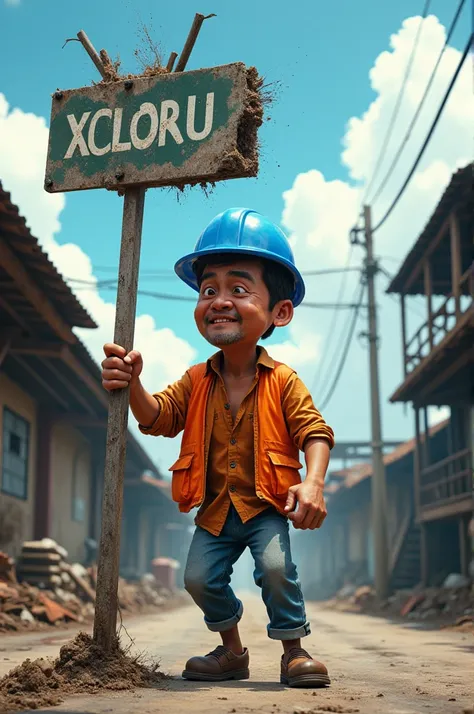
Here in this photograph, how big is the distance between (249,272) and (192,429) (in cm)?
71

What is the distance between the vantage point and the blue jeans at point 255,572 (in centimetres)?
345

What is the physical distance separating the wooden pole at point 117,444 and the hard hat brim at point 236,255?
29cm

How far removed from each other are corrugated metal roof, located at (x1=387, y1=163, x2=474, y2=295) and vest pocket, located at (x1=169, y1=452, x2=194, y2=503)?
843cm

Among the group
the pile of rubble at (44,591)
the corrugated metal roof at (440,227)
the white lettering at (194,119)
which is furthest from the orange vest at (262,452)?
the corrugated metal roof at (440,227)

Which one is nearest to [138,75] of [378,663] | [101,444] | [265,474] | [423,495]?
[265,474]

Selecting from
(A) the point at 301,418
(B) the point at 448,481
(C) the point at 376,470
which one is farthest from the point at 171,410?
(C) the point at 376,470

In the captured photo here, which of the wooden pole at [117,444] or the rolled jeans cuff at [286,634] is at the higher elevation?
the wooden pole at [117,444]

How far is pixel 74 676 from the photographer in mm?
3164

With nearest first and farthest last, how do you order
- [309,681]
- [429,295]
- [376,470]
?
[309,681]
[429,295]
[376,470]

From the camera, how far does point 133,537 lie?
28.7 m

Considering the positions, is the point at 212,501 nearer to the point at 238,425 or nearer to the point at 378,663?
the point at 238,425

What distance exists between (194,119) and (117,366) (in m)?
1.07

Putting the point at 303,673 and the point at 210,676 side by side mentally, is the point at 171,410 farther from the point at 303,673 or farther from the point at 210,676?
the point at 303,673

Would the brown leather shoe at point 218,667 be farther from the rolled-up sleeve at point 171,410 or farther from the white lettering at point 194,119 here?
the white lettering at point 194,119
